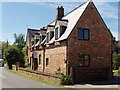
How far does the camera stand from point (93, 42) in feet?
69.4

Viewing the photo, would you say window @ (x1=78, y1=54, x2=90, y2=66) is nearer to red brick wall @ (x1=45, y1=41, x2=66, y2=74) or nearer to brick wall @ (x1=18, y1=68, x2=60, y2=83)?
red brick wall @ (x1=45, y1=41, x2=66, y2=74)

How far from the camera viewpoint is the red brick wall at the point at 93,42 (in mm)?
19875

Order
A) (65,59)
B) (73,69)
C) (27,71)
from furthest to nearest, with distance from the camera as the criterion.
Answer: (27,71) < (65,59) < (73,69)

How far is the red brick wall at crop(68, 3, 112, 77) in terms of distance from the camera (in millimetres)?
19875

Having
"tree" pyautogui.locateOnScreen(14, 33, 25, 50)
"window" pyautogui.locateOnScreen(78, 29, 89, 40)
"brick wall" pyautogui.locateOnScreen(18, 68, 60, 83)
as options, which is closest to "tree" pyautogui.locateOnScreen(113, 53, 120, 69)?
"window" pyautogui.locateOnScreen(78, 29, 89, 40)

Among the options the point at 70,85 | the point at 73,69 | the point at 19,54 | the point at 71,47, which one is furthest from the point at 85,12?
the point at 19,54

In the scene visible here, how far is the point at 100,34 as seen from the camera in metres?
21.7

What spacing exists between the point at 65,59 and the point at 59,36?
3489 millimetres

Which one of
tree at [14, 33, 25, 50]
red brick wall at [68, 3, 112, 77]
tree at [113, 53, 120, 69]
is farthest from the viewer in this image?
tree at [14, 33, 25, 50]

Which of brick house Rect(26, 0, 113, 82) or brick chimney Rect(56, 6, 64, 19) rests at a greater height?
brick chimney Rect(56, 6, 64, 19)

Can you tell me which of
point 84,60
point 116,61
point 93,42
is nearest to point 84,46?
point 93,42

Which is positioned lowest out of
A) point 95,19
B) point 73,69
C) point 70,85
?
point 70,85

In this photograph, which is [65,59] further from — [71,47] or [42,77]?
[42,77]

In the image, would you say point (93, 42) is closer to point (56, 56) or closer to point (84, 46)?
point (84, 46)
